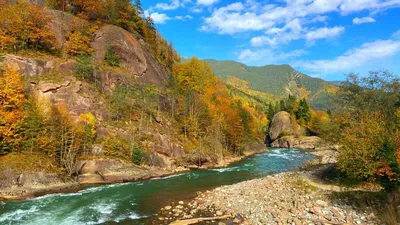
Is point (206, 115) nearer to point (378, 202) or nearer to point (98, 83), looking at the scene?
point (98, 83)

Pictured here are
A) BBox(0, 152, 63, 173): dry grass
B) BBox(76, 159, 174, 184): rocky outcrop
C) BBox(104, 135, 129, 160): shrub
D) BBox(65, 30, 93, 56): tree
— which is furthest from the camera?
BBox(65, 30, 93, 56): tree

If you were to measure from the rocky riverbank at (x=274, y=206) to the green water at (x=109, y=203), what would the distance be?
2.88 meters

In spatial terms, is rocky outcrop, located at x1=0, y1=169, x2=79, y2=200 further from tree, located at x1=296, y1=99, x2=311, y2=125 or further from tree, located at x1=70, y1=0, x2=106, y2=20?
tree, located at x1=296, y1=99, x2=311, y2=125

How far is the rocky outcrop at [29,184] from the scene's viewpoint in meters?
30.3

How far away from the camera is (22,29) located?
170 feet

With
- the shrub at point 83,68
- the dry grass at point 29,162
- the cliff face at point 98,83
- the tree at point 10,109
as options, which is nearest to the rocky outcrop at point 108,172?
the cliff face at point 98,83

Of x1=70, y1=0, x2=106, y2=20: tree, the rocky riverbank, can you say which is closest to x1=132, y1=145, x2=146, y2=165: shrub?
the rocky riverbank

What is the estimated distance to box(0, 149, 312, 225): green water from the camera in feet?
74.7

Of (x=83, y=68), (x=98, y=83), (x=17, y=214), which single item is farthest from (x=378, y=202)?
(x=98, y=83)

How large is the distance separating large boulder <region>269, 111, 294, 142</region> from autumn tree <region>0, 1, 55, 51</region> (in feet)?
291

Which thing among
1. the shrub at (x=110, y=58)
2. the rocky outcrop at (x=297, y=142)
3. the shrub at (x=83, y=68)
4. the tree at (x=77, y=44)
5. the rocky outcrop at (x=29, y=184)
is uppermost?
the tree at (x=77, y=44)

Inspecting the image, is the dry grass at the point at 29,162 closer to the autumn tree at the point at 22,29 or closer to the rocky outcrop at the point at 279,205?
the rocky outcrop at the point at 279,205

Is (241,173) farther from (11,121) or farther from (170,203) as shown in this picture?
(11,121)

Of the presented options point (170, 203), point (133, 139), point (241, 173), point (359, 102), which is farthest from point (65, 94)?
point (359, 102)
